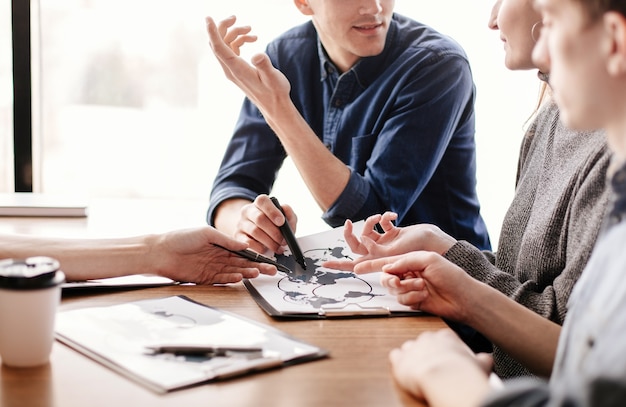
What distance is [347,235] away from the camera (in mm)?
1308

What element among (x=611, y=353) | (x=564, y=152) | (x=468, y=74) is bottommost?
(x=611, y=353)

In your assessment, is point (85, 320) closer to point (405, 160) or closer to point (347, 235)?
point (347, 235)

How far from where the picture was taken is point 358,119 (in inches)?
74.5

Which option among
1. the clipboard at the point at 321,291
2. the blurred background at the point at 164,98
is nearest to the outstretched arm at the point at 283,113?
the clipboard at the point at 321,291

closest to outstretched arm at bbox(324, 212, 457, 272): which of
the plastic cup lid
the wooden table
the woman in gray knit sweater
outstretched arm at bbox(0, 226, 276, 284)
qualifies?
the woman in gray knit sweater

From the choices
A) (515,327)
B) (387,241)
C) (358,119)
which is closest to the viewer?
(515,327)

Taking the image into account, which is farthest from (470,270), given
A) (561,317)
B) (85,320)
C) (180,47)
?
(180,47)

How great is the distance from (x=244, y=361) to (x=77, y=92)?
8.11 ft

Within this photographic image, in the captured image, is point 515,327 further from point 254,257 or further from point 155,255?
point 155,255

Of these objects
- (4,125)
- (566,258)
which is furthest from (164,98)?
(566,258)

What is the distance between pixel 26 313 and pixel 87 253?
39 cm

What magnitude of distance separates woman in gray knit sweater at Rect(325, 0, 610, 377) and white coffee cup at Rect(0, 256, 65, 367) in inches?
19.3

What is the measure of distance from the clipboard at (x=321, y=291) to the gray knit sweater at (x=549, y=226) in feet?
0.57

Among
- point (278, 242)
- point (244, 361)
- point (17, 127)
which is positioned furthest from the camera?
point (17, 127)
